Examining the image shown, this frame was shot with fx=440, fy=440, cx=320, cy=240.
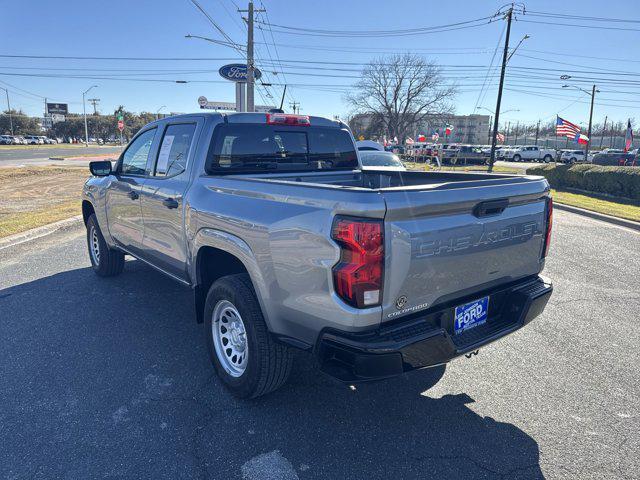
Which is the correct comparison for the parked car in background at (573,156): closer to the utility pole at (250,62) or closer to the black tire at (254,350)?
the utility pole at (250,62)

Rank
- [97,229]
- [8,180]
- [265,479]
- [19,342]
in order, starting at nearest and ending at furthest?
[265,479] → [19,342] → [97,229] → [8,180]

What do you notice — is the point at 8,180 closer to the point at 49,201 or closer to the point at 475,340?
the point at 49,201

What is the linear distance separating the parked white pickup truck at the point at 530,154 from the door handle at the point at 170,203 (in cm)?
5519

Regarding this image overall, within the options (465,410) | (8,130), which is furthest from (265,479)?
(8,130)

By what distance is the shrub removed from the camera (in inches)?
567

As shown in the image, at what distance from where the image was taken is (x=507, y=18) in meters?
26.6

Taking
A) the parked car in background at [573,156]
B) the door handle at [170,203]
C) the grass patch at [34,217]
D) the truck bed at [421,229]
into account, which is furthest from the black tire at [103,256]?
the parked car in background at [573,156]

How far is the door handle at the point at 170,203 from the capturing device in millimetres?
3716

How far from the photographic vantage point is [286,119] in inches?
155

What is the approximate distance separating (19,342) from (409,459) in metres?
3.54

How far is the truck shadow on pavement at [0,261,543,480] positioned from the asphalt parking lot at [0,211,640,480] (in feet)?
0.03

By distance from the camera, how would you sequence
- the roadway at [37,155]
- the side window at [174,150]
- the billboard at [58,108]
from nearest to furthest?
the side window at [174,150], the roadway at [37,155], the billboard at [58,108]

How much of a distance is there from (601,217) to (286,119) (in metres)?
10.5

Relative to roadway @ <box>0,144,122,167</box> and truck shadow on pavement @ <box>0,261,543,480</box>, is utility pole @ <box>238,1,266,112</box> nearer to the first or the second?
roadway @ <box>0,144,122,167</box>
